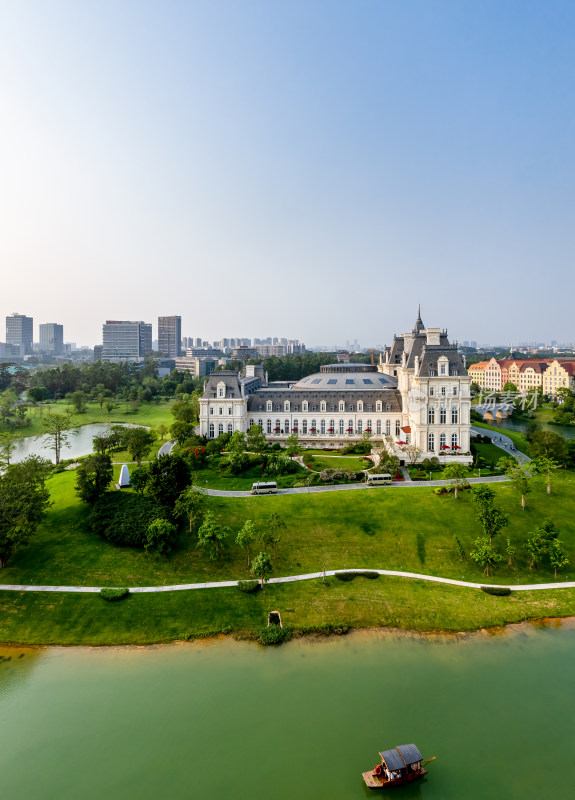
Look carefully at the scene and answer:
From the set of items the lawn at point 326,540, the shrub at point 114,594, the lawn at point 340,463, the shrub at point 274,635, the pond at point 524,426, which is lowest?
the shrub at point 274,635

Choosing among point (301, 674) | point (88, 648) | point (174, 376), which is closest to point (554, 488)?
point (301, 674)

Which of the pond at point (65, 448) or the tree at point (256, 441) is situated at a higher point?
the tree at point (256, 441)

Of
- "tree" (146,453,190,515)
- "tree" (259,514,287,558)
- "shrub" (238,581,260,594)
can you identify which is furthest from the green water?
"tree" (146,453,190,515)

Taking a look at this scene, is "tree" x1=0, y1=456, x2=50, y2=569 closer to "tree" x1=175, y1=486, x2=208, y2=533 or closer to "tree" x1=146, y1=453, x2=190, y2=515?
"tree" x1=146, y1=453, x2=190, y2=515

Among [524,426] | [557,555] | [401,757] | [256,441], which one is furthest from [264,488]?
[524,426]

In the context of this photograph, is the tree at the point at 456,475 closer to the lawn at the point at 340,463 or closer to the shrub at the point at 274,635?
the lawn at the point at 340,463

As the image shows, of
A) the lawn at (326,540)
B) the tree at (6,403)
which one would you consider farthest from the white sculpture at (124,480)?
the tree at (6,403)

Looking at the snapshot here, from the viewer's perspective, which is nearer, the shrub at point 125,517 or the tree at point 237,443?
the shrub at point 125,517
